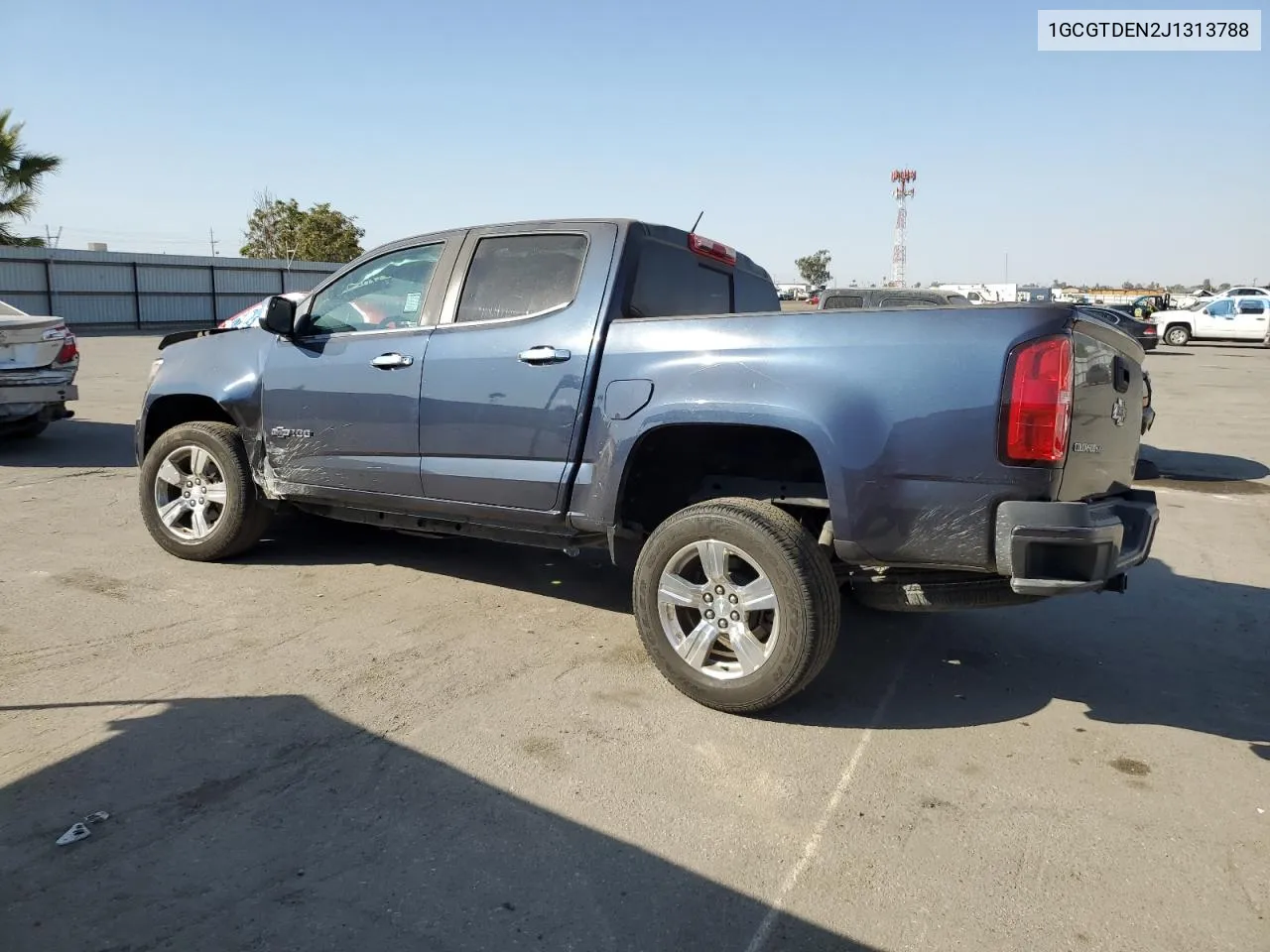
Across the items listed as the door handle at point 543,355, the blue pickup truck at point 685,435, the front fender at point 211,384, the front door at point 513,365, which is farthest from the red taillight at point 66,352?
the door handle at point 543,355

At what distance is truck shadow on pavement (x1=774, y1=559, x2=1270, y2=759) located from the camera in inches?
156

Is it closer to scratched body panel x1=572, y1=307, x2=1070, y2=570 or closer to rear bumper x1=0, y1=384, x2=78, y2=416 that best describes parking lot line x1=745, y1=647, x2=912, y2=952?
scratched body panel x1=572, y1=307, x2=1070, y2=570

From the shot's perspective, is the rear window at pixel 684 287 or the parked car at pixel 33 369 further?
the parked car at pixel 33 369

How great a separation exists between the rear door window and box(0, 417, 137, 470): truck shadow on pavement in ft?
19.1

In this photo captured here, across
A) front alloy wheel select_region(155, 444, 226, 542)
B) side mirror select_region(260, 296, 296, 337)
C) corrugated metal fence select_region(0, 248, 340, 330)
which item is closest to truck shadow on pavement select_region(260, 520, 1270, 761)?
front alloy wheel select_region(155, 444, 226, 542)

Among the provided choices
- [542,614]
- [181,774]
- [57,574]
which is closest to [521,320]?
[542,614]

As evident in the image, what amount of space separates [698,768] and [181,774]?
1781mm

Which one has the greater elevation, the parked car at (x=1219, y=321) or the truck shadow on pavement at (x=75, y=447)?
the parked car at (x=1219, y=321)

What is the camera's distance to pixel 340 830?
300cm

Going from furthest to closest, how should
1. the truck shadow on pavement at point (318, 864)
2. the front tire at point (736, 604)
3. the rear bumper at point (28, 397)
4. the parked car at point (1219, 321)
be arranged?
the parked car at point (1219, 321)
the rear bumper at point (28, 397)
the front tire at point (736, 604)
the truck shadow on pavement at point (318, 864)

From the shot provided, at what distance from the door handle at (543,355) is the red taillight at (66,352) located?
717 centimetres

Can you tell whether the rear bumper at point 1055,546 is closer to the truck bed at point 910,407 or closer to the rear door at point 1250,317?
the truck bed at point 910,407

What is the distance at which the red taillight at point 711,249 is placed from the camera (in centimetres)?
505

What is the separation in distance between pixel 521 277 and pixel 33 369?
6.80 metres
